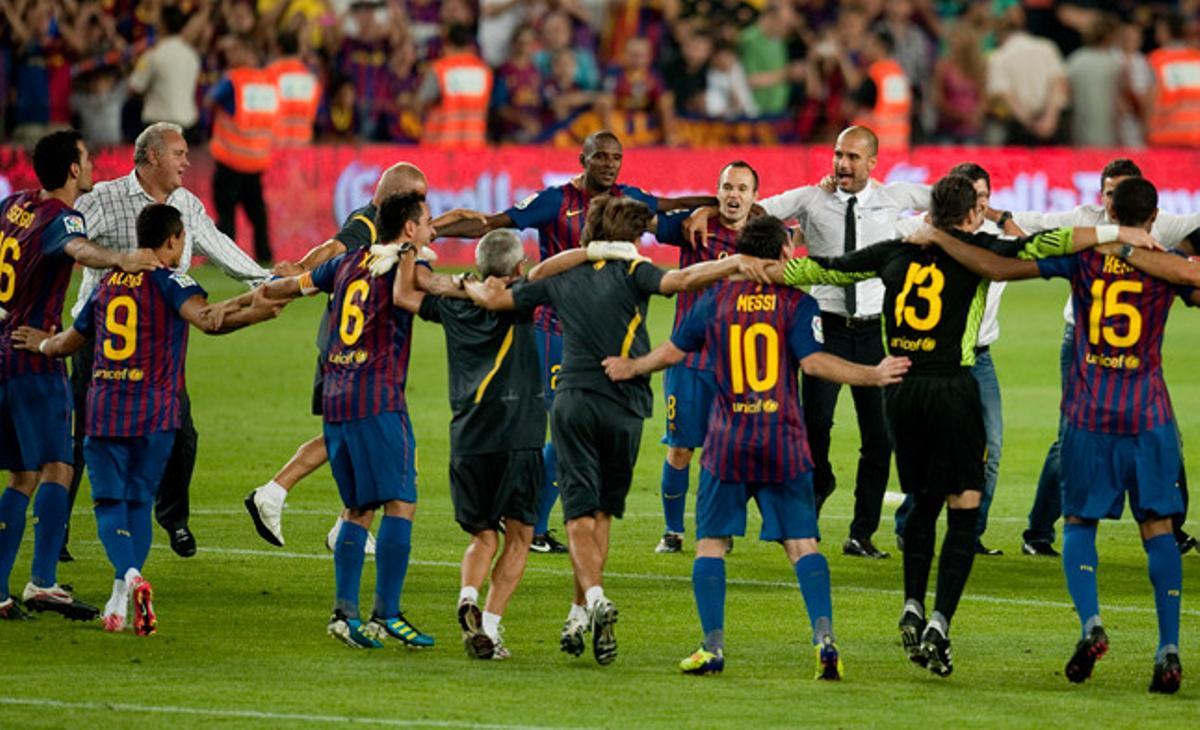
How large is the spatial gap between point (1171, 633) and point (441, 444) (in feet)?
28.2

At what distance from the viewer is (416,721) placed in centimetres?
854

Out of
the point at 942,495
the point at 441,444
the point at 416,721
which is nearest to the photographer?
the point at 416,721

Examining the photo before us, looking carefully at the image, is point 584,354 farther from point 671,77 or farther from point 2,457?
point 671,77

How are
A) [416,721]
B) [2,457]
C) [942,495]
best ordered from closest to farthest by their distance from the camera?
[416,721] → [942,495] → [2,457]

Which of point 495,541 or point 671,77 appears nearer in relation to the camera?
point 495,541

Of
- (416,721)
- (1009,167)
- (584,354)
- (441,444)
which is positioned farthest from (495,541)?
(1009,167)

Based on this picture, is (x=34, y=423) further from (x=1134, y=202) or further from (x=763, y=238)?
(x=1134, y=202)

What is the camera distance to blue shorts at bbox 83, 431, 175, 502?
34.3 feet

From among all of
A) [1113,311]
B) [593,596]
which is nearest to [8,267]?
[593,596]

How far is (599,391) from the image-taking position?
9977 mm

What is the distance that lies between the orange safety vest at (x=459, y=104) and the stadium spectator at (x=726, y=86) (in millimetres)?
3199

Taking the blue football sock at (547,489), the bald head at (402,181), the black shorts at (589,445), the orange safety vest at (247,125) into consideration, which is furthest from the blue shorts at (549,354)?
the orange safety vest at (247,125)

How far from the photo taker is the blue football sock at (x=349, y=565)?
33.3ft

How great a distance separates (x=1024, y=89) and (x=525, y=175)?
7.07 meters
